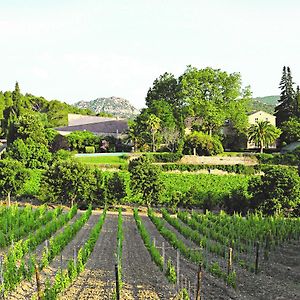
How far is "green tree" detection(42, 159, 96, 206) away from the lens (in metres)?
30.9

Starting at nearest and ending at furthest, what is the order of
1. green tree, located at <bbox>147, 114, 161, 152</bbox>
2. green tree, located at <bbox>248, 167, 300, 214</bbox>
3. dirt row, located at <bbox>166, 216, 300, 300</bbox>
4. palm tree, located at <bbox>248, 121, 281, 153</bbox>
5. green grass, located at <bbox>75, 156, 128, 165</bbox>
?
1. dirt row, located at <bbox>166, 216, 300, 300</bbox>
2. green tree, located at <bbox>248, 167, 300, 214</bbox>
3. green grass, located at <bbox>75, 156, 128, 165</bbox>
4. green tree, located at <bbox>147, 114, 161, 152</bbox>
5. palm tree, located at <bbox>248, 121, 281, 153</bbox>

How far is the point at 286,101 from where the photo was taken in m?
60.9

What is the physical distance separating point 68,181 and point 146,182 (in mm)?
4855

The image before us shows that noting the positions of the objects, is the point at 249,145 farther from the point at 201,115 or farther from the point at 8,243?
the point at 8,243

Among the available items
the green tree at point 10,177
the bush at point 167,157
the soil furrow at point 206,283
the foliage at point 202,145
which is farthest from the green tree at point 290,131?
the soil furrow at point 206,283

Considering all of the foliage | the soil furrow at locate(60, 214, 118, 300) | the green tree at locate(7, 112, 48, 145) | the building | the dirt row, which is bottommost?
the dirt row

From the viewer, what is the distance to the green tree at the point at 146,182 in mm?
31453

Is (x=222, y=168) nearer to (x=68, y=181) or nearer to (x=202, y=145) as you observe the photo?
(x=202, y=145)

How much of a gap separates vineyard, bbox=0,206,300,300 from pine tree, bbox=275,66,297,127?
129 ft

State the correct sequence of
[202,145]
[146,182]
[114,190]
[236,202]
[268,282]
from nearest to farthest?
[268,282] → [236,202] → [146,182] → [114,190] → [202,145]

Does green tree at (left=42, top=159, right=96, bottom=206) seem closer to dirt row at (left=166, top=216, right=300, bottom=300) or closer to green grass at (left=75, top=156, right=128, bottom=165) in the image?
green grass at (left=75, top=156, right=128, bottom=165)

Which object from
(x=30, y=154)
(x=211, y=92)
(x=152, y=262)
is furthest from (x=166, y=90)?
(x=152, y=262)

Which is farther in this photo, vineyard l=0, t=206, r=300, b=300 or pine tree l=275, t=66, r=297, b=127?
pine tree l=275, t=66, r=297, b=127

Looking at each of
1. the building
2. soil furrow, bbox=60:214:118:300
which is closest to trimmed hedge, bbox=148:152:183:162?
the building
